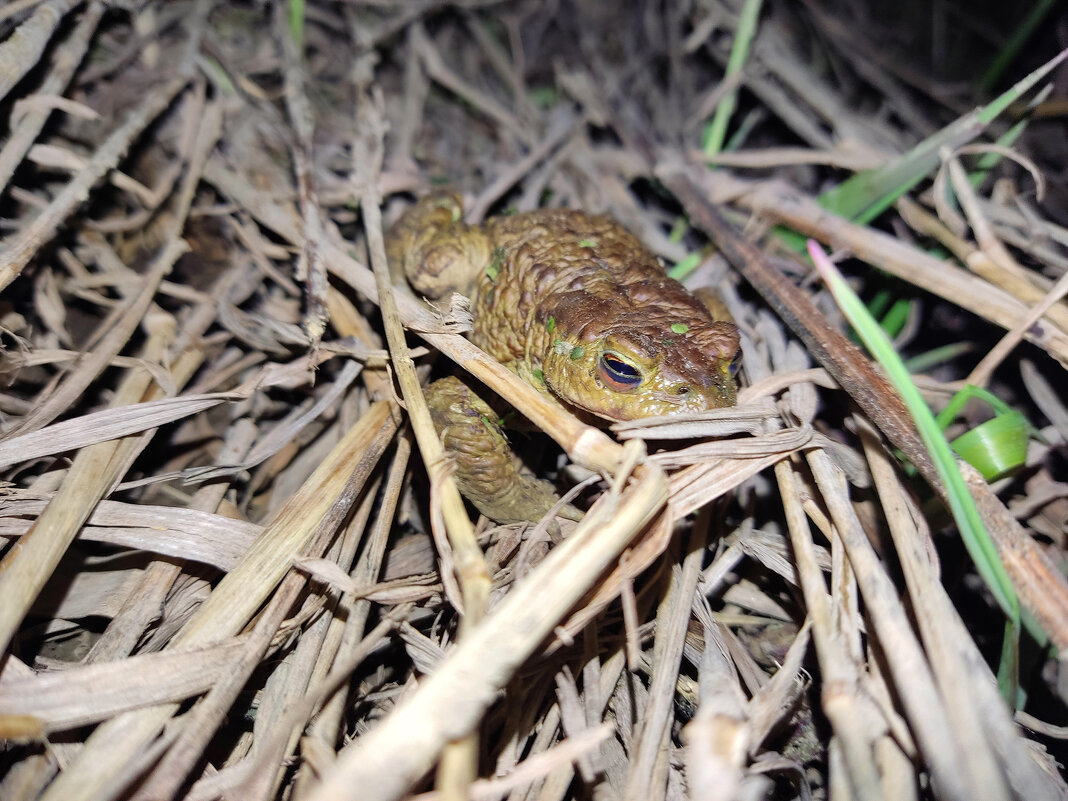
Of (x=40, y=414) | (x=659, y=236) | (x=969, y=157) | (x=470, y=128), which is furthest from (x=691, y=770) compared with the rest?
(x=470, y=128)

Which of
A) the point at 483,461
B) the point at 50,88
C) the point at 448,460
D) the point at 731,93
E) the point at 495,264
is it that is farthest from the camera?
the point at 731,93

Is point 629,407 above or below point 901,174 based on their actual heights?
below

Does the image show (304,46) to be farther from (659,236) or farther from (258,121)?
(659,236)

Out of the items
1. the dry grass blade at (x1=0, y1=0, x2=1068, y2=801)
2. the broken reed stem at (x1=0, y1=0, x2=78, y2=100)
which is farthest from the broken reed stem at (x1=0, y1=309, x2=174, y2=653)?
the broken reed stem at (x1=0, y1=0, x2=78, y2=100)

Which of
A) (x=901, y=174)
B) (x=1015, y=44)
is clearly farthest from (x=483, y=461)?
(x=1015, y=44)

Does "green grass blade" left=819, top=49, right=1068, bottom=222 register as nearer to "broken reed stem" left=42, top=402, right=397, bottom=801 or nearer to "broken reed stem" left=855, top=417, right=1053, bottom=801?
"broken reed stem" left=855, top=417, right=1053, bottom=801

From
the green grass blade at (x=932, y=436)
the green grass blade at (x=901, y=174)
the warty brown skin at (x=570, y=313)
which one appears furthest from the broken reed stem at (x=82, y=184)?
the green grass blade at (x=901, y=174)

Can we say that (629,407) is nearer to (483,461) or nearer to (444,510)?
(483,461)
